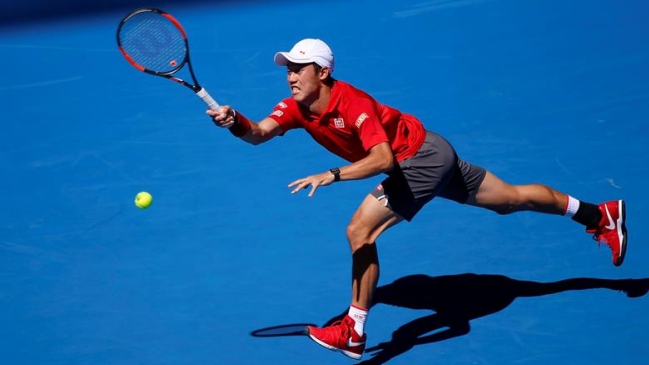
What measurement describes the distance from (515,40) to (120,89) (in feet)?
13.7

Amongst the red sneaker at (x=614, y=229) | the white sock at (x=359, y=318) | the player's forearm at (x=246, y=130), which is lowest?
the white sock at (x=359, y=318)

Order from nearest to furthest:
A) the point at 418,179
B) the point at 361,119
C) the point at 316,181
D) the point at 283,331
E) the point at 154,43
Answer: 1. the point at 316,181
2. the point at 361,119
3. the point at 418,179
4. the point at 283,331
5. the point at 154,43

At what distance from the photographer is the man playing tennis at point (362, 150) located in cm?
588

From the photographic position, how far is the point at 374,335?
21.0 feet

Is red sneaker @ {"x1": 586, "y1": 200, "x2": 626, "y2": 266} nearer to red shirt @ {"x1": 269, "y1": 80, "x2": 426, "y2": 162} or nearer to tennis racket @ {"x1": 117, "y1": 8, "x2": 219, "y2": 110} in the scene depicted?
red shirt @ {"x1": 269, "y1": 80, "x2": 426, "y2": 162}

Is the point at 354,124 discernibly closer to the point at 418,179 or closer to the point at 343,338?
the point at 418,179

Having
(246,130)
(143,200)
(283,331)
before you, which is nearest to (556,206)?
(283,331)

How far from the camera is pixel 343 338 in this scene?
6.00 meters

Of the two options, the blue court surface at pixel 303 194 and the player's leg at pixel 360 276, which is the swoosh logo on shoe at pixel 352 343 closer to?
the player's leg at pixel 360 276

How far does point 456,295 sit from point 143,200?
256 centimetres

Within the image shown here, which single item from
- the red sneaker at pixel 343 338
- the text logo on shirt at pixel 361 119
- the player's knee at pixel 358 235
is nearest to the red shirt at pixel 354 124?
the text logo on shirt at pixel 361 119

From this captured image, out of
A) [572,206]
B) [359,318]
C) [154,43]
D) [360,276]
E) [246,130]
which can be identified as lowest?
[359,318]

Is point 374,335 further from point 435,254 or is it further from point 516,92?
point 516,92

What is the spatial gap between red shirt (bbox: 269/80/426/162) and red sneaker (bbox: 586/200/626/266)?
58.3 inches
